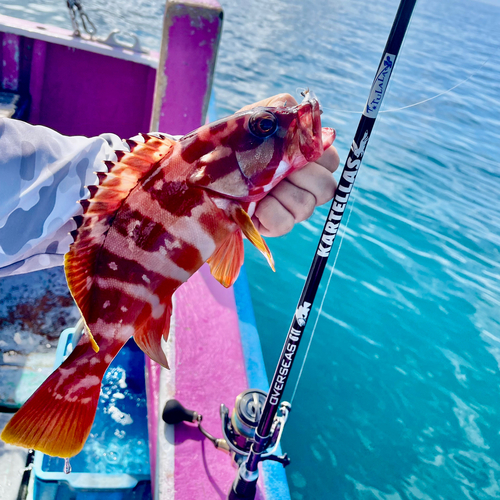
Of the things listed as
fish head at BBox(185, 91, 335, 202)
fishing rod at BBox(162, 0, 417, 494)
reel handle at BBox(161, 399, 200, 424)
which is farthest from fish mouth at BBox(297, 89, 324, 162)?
reel handle at BBox(161, 399, 200, 424)

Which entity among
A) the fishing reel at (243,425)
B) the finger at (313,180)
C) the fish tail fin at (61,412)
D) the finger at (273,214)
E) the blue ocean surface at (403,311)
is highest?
the finger at (313,180)

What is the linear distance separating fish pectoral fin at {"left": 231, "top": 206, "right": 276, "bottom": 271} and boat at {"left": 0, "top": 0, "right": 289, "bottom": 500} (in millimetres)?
769

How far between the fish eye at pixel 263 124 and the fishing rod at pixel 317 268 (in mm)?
237

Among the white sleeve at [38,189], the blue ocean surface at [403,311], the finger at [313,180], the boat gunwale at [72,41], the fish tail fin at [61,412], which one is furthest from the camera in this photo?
the boat gunwale at [72,41]

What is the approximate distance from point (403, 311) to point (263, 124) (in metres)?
4.04

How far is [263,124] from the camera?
1.13 meters

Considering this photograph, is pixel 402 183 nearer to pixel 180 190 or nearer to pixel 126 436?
pixel 126 436

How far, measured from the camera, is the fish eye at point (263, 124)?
3.69 feet

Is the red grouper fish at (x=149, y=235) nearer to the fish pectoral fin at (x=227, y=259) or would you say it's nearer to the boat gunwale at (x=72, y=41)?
the fish pectoral fin at (x=227, y=259)

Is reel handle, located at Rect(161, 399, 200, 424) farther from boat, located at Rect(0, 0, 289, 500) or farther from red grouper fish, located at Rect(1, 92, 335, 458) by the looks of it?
red grouper fish, located at Rect(1, 92, 335, 458)

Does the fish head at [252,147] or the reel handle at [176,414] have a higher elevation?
the fish head at [252,147]

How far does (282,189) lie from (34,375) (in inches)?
76.3

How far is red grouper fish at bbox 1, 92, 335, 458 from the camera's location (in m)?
1.03

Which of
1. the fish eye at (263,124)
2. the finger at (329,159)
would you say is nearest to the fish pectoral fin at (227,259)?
the fish eye at (263,124)
